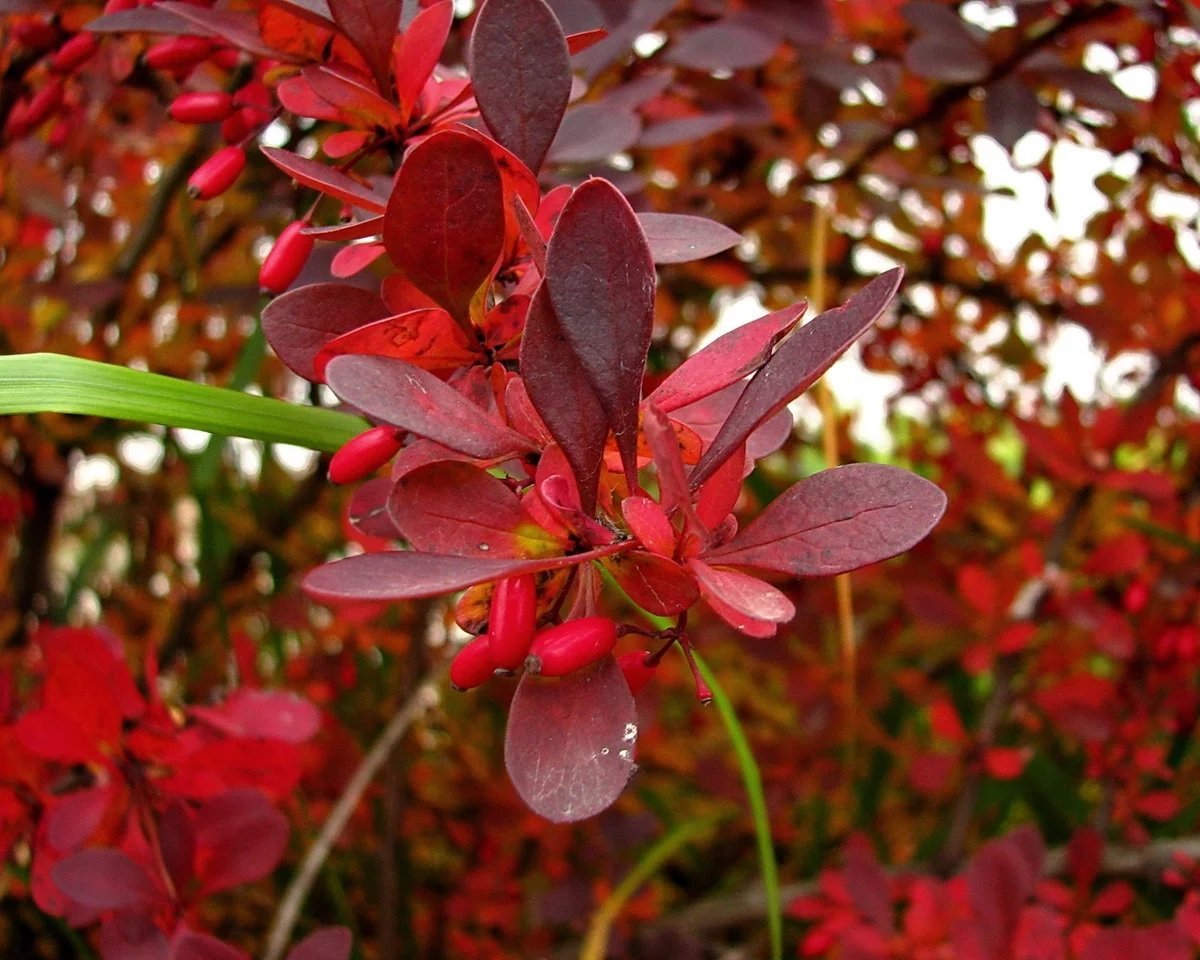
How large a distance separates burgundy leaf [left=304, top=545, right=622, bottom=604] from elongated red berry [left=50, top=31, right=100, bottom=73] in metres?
0.39

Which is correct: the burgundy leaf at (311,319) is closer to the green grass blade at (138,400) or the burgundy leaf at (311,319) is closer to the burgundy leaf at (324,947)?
the green grass blade at (138,400)

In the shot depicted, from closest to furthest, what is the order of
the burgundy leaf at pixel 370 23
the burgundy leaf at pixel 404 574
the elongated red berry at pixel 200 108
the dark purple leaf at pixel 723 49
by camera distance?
1. the burgundy leaf at pixel 404 574
2. the burgundy leaf at pixel 370 23
3. the elongated red berry at pixel 200 108
4. the dark purple leaf at pixel 723 49

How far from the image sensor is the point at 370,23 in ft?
1.22

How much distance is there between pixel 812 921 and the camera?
1060 mm

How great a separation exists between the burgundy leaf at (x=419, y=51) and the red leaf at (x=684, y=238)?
0.09 m

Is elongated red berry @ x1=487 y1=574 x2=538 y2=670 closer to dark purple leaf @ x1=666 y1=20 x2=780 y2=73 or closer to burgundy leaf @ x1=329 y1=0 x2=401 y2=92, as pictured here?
burgundy leaf @ x1=329 y1=0 x2=401 y2=92

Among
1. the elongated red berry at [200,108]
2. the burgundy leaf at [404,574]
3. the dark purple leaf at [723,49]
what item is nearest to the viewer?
the burgundy leaf at [404,574]

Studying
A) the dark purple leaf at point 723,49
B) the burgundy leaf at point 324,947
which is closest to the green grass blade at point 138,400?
the burgundy leaf at point 324,947

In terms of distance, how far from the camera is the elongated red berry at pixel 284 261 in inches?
16.2

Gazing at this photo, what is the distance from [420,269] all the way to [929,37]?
20.9 inches

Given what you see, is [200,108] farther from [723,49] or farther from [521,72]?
[723,49]

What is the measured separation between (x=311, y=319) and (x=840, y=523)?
180 mm

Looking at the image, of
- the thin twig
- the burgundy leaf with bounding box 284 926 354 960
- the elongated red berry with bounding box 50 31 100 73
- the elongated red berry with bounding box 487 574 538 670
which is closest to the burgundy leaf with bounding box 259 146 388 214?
the elongated red berry with bounding box 487 574 538 670

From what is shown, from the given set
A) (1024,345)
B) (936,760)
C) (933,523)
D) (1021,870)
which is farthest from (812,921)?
(933,523)
